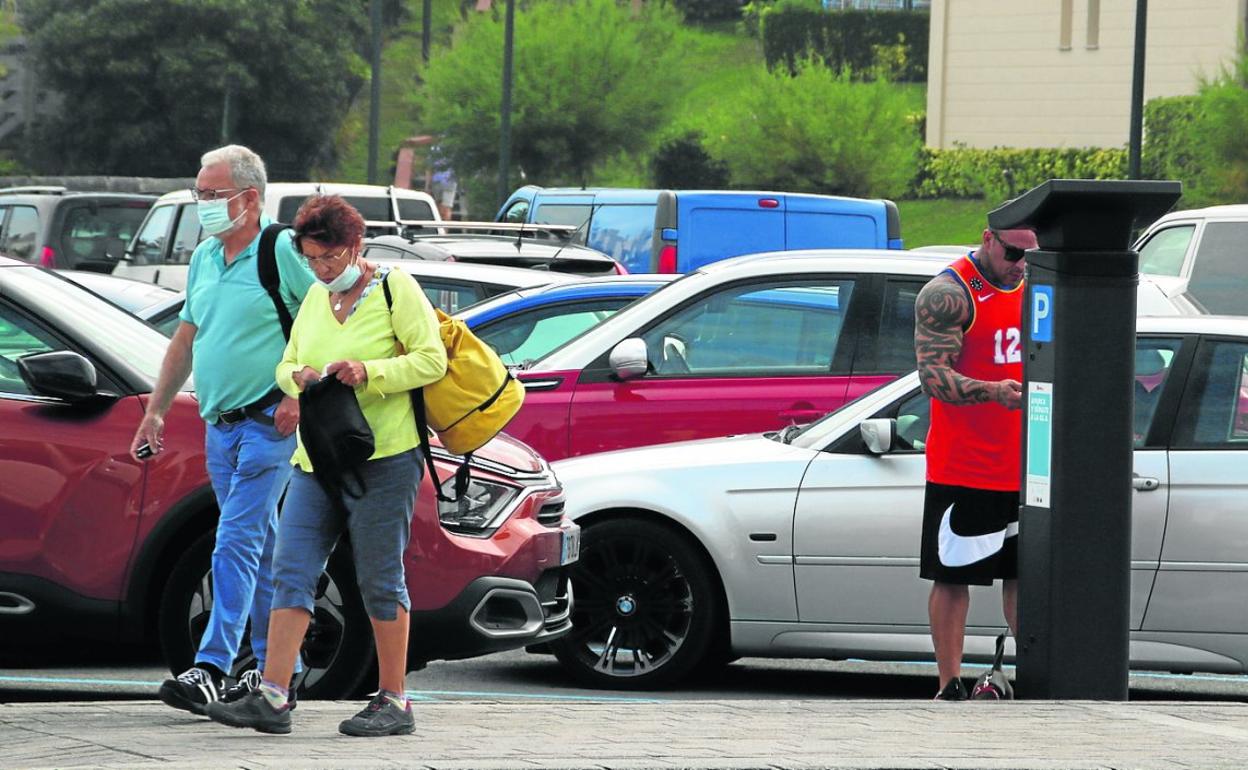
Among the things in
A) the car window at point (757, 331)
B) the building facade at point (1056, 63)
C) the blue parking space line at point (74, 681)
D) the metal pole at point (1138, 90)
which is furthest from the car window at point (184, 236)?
the building facade at point (1056, 63)

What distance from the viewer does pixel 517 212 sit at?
74.8 ft

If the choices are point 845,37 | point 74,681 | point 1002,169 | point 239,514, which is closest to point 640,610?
point 74,681

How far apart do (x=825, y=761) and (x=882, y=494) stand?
2.65 meters

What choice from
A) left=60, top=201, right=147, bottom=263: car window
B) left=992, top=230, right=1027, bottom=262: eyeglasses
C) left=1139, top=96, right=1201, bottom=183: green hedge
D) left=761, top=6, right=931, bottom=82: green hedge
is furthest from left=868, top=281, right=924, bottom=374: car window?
left=761, top=6, right=931, bottom=82: green hedge

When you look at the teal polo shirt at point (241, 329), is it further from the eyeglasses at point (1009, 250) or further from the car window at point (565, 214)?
the car window at point (565, 214)

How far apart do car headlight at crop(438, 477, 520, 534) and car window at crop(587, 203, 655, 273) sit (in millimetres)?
12146

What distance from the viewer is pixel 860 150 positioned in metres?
51.5

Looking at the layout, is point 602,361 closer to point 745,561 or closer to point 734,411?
point 734,411

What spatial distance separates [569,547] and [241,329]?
1.64m

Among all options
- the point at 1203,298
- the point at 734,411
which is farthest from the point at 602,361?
the point at 1203,298

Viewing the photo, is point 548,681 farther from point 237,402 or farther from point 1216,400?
point 1216,400

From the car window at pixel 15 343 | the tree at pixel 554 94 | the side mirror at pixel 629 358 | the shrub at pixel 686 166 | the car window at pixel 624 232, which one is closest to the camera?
the car window at pixel 15 343

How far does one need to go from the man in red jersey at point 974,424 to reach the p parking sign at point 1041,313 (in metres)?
0.31

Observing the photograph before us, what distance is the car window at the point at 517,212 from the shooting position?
22.3m
